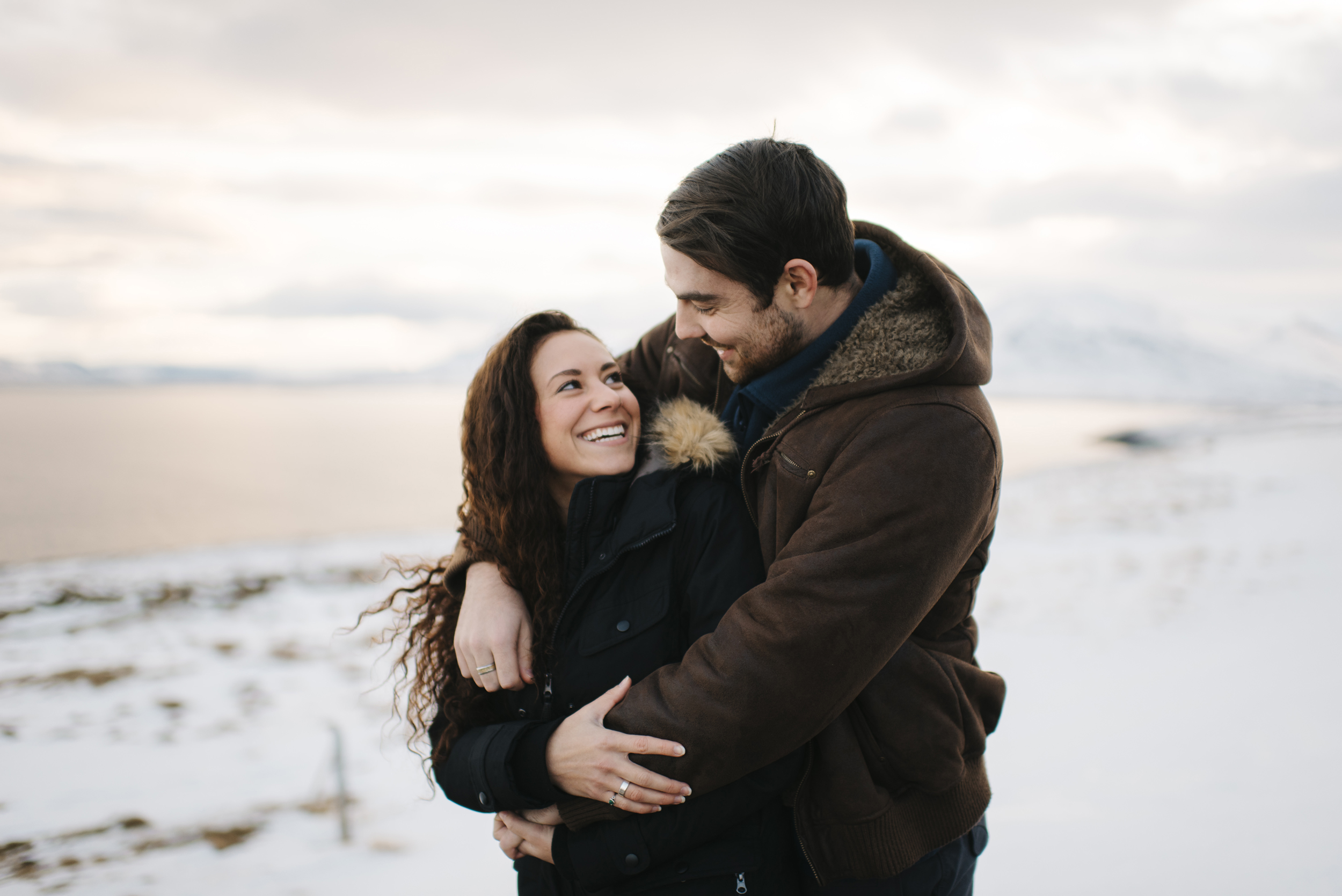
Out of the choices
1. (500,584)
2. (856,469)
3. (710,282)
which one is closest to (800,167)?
(710,282)

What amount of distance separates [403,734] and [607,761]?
3.09 metres

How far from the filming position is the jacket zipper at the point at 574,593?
1.86m

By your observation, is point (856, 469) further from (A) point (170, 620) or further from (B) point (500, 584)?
(A) point (170, 620)

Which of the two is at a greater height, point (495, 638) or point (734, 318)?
point (734, 318)

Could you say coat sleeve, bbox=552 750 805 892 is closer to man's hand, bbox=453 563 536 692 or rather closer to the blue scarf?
man's hand, bbox=453 563 536 692

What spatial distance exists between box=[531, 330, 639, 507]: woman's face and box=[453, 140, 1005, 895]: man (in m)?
0.29

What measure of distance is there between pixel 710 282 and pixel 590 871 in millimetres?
1390

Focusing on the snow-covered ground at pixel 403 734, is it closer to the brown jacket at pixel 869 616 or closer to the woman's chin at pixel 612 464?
the brown jacket at pixel 869 616

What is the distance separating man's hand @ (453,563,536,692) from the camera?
1.92 metres

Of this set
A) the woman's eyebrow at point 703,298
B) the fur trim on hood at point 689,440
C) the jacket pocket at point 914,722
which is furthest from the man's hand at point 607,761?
the woman's eyebrow at point 703,298

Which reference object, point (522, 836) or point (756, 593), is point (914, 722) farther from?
point (522, 836)

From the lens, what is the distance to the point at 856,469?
5.17 ft

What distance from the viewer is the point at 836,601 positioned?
1505 mm

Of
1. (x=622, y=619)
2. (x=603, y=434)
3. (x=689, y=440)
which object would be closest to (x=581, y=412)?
(x=603, y=434)
